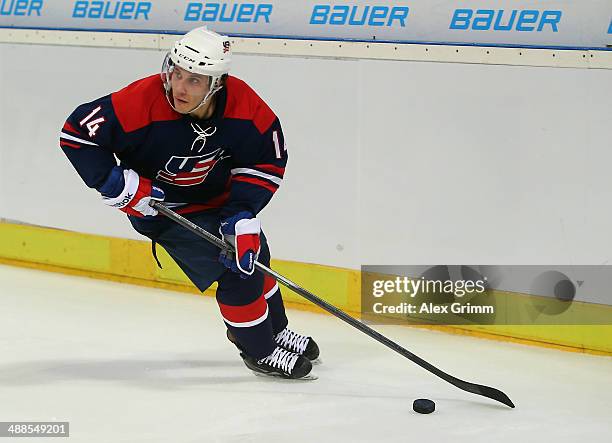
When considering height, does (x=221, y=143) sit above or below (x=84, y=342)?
above

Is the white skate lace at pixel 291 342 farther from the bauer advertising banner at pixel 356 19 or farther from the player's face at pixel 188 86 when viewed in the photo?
the bauer advertising banner at pixel 356 19

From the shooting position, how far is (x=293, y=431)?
2928 millimetres

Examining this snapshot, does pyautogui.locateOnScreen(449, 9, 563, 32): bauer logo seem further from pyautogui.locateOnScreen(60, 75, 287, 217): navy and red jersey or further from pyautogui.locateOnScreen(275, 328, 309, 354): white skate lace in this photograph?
pyautogui.locateOnScreen(275, 328, 309, 354): white skate lace

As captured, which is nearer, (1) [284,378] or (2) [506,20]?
(1) [284,378]

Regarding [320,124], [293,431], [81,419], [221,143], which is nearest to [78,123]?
[221,143]

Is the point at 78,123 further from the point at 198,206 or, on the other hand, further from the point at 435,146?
the point at 435,146

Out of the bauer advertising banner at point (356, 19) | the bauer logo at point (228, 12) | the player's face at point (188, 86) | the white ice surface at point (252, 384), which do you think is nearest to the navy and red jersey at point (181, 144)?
the player's face at point (188, 86)

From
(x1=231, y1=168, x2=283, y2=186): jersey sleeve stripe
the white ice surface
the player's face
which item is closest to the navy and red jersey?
(x1=231, y1=168, x2=283, y2=186): jersey sleeve stripe

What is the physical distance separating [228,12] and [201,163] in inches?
49.5

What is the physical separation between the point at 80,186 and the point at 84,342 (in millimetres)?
1090

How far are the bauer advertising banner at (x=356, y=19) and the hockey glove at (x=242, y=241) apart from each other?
108 centimetres

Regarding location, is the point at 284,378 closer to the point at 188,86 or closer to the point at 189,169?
the point at 189,169

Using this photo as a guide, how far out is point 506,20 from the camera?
12.1 ft

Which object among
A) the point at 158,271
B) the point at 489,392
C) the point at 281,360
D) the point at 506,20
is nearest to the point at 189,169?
the point at 281,360
